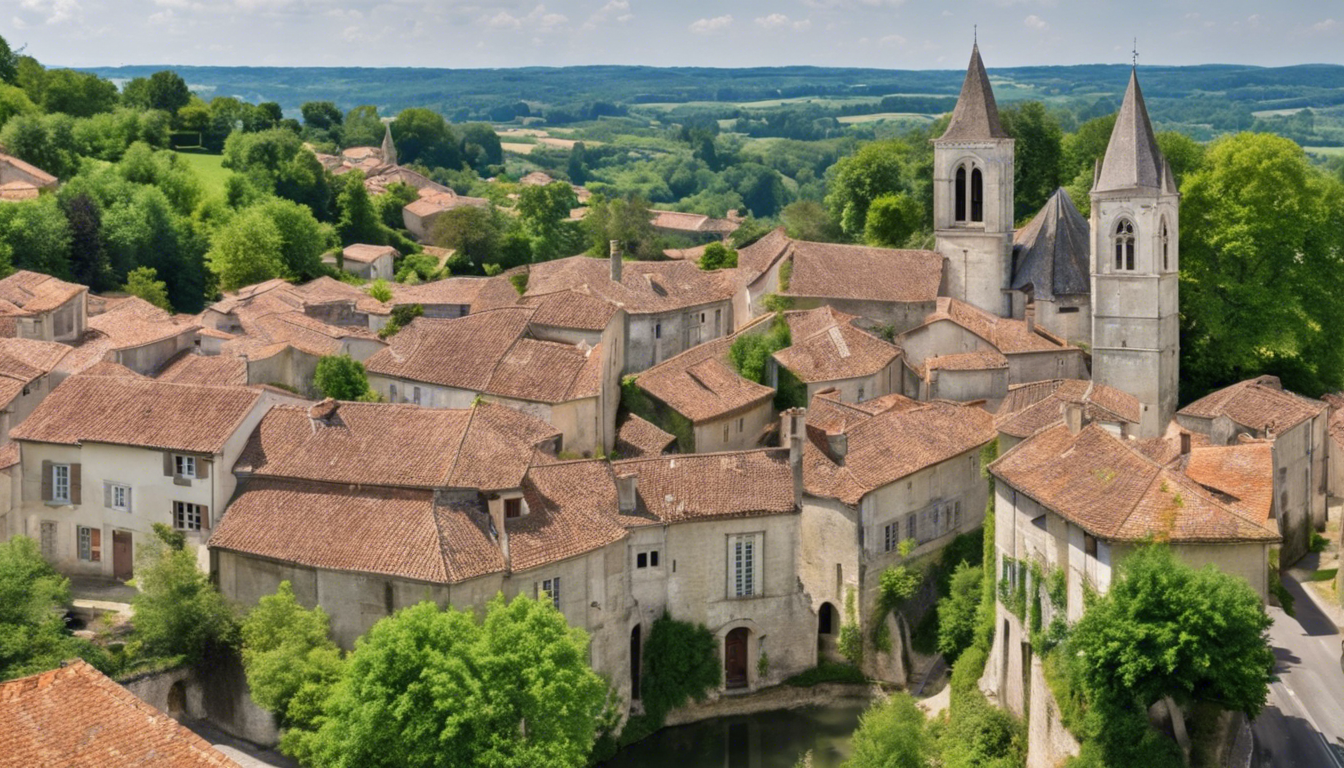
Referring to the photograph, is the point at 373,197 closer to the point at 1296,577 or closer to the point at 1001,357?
the point at 1001,357

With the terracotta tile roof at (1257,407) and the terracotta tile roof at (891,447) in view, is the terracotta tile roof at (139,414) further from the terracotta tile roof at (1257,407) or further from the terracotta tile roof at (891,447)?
the terracotta tile roof at (1257,407)

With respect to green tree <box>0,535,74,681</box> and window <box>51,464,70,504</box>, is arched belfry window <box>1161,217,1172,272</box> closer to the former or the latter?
window <box>51,464,70,504</box>

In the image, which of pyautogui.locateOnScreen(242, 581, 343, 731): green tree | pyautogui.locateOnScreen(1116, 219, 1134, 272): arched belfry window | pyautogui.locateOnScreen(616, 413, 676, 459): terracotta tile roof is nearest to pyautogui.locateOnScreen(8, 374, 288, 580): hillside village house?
pyautogui.locateOnScreen(242, 581, 343, 731): green tree

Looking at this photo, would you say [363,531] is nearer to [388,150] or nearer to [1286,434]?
[1286,434]

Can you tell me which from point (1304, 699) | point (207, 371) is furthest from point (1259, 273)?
point (207, 371)

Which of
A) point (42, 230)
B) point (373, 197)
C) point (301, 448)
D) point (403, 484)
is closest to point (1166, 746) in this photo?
point (403, 484)

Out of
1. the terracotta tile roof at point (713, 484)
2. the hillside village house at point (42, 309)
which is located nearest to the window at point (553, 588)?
the terracotta tile roof at point (713, 484)
